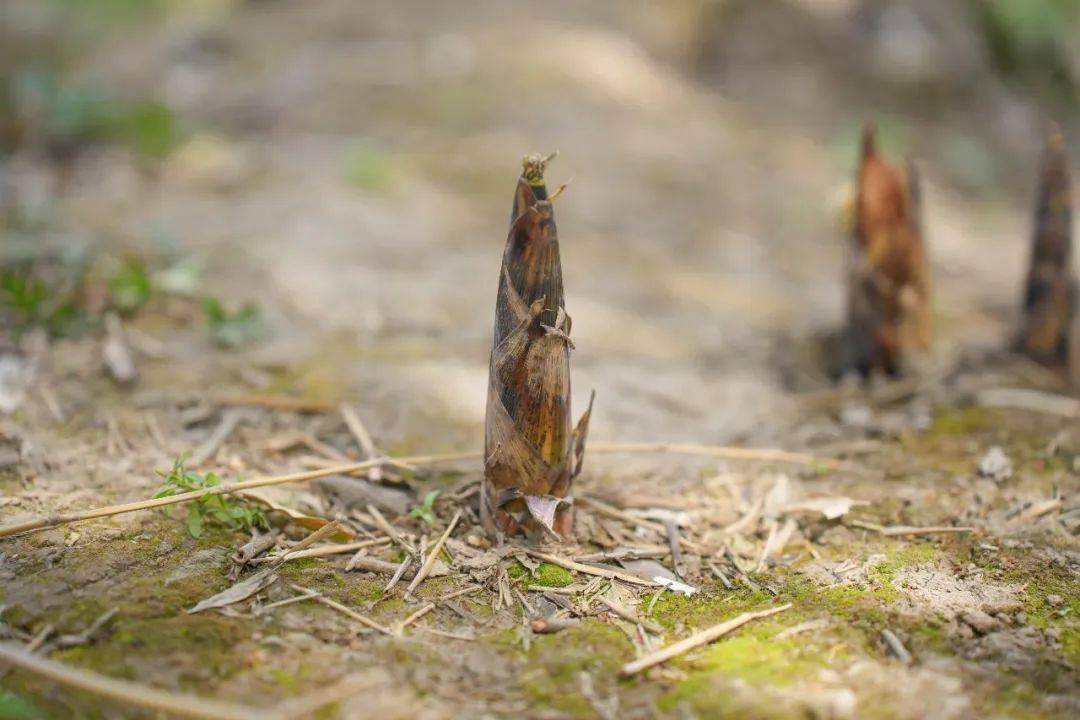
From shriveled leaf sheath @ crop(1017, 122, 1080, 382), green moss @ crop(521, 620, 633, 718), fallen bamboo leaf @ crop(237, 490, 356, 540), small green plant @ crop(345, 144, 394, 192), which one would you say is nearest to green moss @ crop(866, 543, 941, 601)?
green moss @ crop(521, 620, 633, 718)

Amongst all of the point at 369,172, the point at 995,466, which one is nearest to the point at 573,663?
the point at 995,466

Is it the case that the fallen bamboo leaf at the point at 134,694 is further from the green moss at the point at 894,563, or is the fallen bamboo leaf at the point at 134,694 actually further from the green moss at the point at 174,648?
the green moss at the point at 894,563

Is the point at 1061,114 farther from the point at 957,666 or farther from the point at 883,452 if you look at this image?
the point at 957,666

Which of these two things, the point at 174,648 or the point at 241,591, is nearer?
the point at 174,648

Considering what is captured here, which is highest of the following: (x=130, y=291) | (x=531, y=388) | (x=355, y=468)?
(x=130, y=291)

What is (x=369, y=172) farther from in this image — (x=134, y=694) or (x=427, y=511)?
(x=134, y=694)

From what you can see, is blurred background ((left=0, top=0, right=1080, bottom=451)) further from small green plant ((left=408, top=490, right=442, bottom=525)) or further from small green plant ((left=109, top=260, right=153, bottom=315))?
small green plant ((left=408, top=490, right=442, bottom=525))
